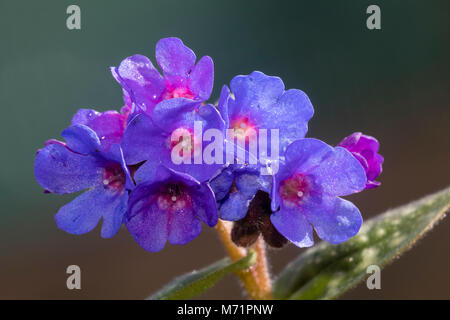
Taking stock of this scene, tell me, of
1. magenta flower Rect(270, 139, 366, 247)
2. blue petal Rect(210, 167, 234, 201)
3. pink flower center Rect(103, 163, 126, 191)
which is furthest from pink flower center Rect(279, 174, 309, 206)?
pink flower center Rect(103, 163, 126, 191)

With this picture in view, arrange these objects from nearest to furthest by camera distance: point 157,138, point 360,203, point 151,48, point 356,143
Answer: point 157,138 → point 356,143 → point 360,203 → point 151,48

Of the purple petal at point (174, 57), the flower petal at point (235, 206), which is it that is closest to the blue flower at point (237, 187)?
the flower petal at point (235, 206)

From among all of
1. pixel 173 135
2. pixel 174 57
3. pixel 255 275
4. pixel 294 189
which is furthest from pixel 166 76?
pixel 255 275

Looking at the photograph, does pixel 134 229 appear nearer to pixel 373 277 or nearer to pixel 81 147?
pixel 81 147

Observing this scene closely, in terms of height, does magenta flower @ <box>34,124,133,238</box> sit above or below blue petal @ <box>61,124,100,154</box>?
below

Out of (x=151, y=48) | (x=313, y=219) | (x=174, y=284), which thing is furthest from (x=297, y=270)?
(x=151, y=48)

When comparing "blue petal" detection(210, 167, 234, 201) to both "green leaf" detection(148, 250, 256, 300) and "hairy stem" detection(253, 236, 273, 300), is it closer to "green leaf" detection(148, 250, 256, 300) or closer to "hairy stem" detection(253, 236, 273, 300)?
"green leaf" detection(148, 250, 256, 300)

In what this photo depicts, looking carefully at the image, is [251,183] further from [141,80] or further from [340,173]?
[141,80]
